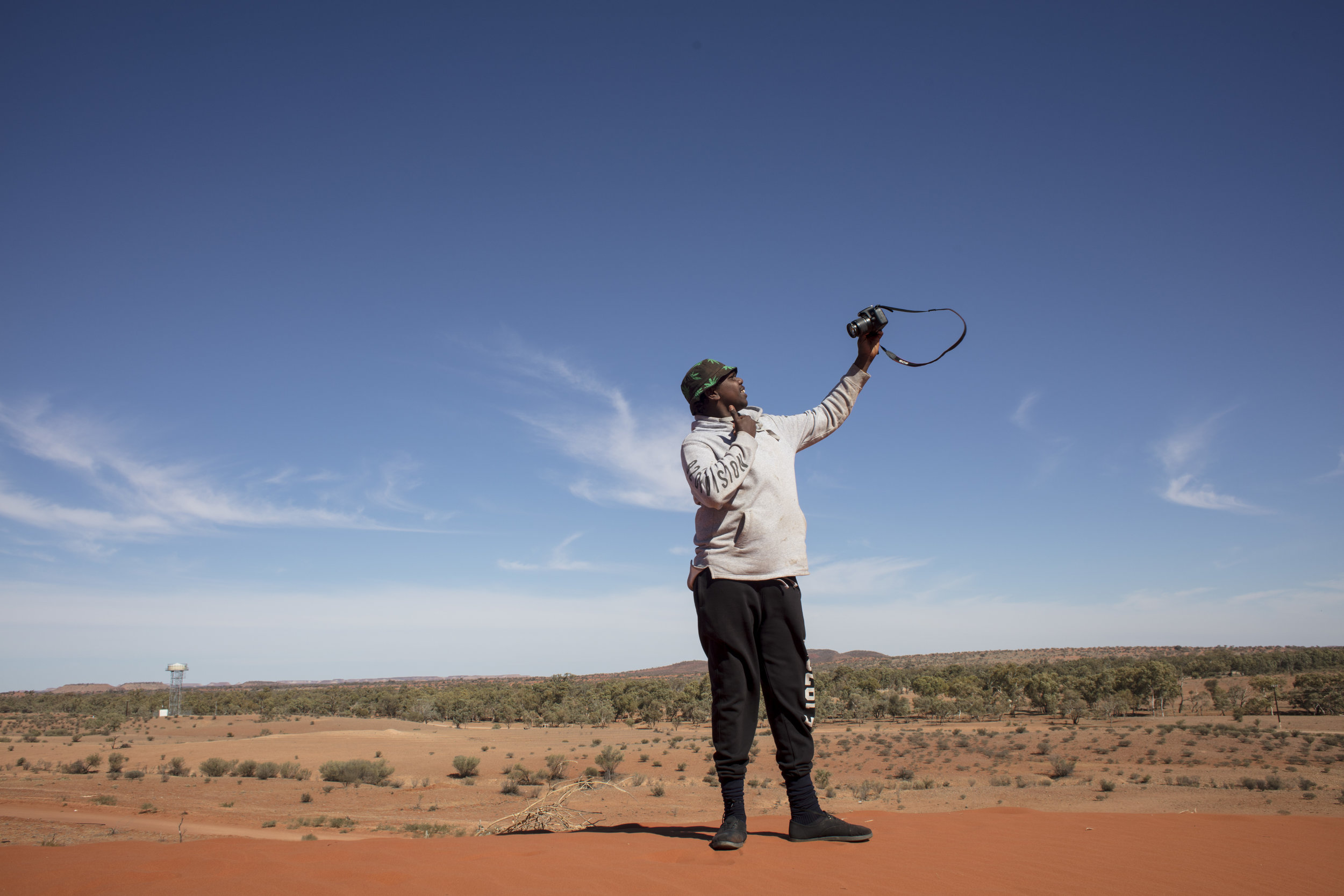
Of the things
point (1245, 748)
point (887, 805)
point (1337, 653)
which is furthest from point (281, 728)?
point (1337, 653)

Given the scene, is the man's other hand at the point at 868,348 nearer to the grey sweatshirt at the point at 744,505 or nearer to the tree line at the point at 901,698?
the grey sweatshirt at the point at 744,505

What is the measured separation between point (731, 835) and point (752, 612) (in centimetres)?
101

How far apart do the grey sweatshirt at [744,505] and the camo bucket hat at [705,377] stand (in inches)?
8.4

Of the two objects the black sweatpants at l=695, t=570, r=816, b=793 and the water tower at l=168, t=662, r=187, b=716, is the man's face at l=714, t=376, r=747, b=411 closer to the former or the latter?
the black sweatpants at l=695, t=570, r=816, b=793

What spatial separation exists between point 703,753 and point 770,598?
22.7 m

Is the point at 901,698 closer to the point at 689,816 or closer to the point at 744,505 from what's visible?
the point at 689,816

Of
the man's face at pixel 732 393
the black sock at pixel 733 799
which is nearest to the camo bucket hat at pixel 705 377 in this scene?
the man's face at pixel 732 393

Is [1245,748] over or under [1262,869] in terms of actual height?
under

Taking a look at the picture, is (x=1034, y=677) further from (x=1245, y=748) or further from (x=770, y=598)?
(x=770, y=598)

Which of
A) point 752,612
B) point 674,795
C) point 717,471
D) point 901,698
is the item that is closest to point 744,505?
point 717,471

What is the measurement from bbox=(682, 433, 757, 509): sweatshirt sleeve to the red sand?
5.15ft

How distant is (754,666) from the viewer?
Answer: 11.8 ft

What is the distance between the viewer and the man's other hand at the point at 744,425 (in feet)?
12.3

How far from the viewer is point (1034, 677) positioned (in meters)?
42.6
